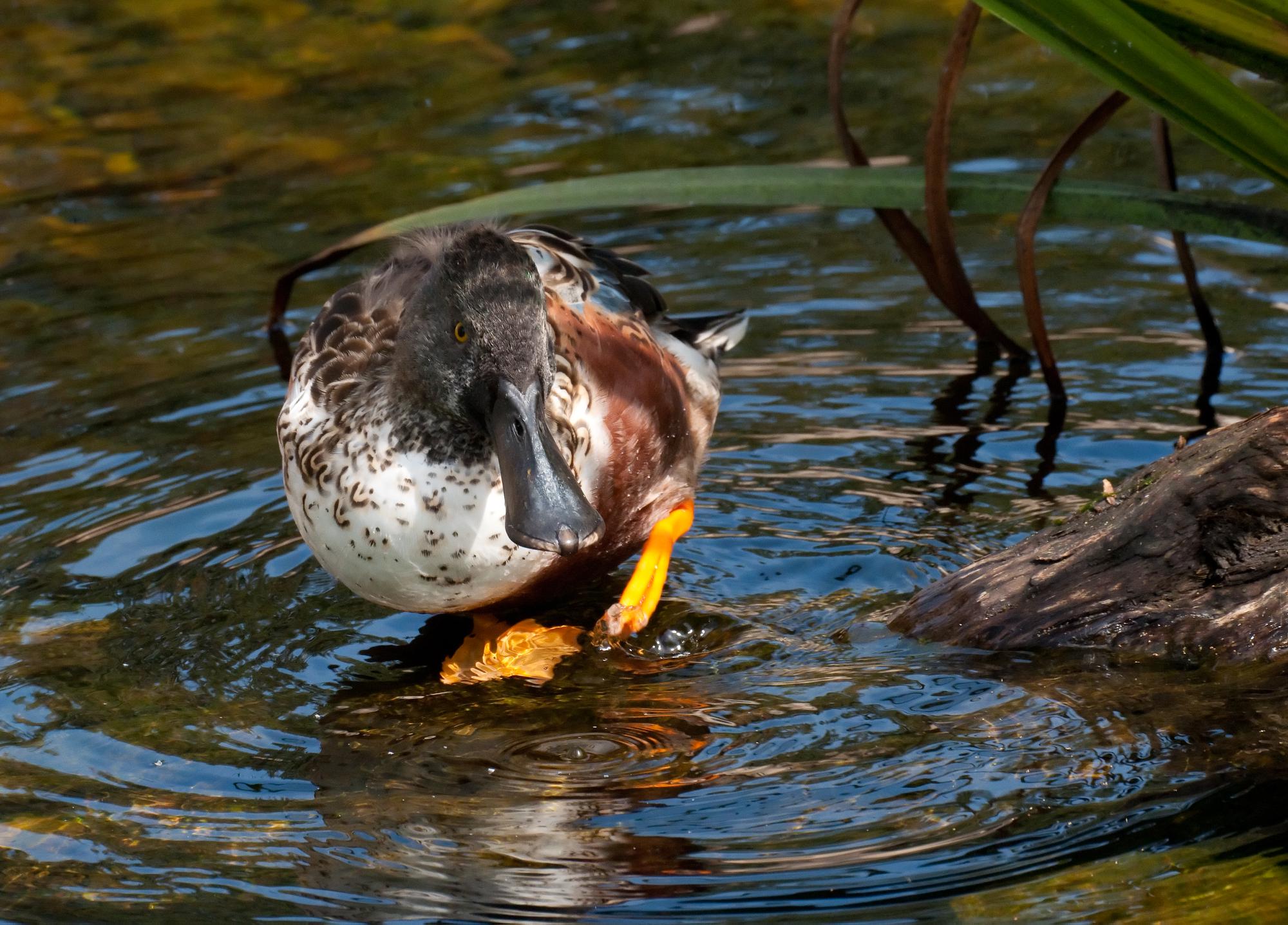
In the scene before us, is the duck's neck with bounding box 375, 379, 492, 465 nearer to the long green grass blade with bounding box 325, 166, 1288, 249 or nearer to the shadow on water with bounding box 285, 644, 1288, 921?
the shadow on water with bounding box 285, 644, 1288, 921

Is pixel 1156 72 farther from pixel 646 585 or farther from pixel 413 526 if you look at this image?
pixel 413 526

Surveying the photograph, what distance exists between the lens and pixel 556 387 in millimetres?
4113

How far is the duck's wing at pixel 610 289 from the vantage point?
4.66 meters

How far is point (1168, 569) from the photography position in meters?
3.64

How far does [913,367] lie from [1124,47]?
2.42m

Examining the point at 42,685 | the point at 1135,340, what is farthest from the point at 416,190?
the point at 42,685

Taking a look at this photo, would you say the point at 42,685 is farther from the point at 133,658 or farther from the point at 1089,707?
the point at 1089,707

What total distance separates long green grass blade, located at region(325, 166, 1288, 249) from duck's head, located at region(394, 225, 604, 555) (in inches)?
29.4

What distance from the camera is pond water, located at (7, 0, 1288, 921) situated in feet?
10.0

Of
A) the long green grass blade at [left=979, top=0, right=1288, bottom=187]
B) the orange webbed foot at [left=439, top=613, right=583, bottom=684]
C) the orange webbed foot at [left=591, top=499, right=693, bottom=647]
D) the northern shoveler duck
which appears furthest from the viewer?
the orange webbed foot at [left=591, top=499, right=693, bottom=647]

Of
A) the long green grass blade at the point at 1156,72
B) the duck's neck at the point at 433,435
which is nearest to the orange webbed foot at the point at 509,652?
the duck's neck at the point at 433,435

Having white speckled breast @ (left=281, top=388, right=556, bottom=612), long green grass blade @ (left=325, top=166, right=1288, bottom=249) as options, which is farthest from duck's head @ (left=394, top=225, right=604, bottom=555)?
long green grass blade @ (left=325, top=166, right=1288, bottom=249)

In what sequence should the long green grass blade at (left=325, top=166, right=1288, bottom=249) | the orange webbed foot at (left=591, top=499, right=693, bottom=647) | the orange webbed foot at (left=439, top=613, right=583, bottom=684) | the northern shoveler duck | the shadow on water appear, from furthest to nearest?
the long green grass blade at (left=325, top=166, right=1288, bottom=249)
the orange webbed foot at (left=591, top=499, right=693, bottom=647)
the orange webbed foot at (left=439, top=613, right=583, bottom=684)
the northern shoveler duck
the shadow on water

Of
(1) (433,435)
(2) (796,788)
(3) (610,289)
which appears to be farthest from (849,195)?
(2) (796,788)
